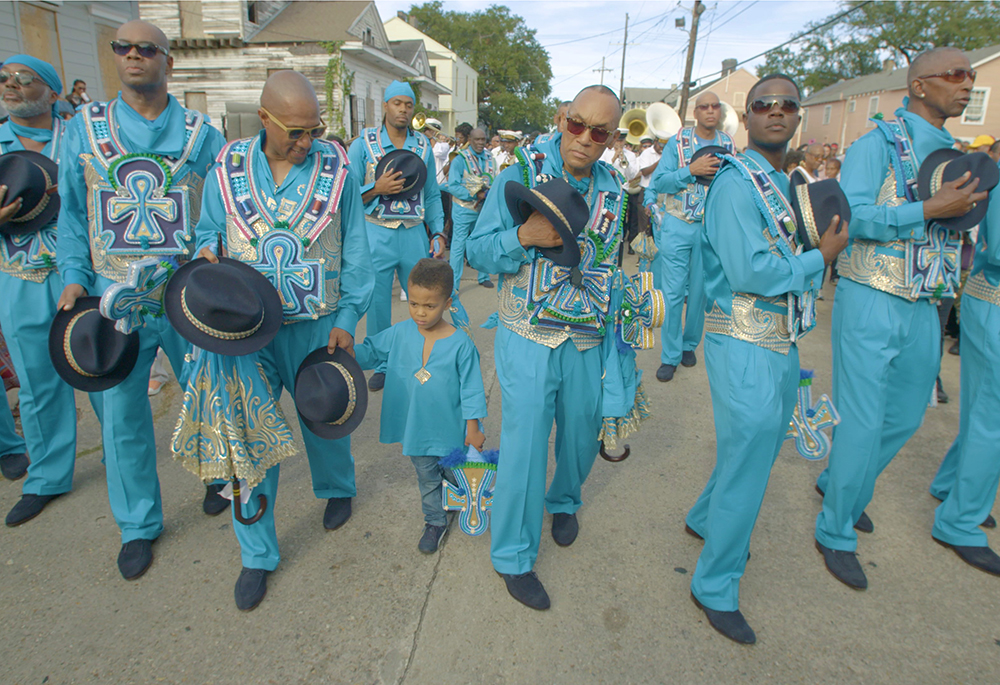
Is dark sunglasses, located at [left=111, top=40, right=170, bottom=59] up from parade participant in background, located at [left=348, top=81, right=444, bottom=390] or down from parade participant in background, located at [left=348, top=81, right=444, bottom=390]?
up

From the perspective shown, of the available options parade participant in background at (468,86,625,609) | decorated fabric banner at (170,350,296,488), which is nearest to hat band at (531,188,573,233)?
parade participant in background at (468,86,625,609)

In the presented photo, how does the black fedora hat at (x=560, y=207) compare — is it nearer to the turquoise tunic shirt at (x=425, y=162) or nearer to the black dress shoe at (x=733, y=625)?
the black dress shoe at (x=733, y=625)

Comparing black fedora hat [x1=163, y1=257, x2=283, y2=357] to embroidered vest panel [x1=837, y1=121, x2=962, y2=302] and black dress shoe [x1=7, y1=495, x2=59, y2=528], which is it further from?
embroidered vest panel [x1=837, y1=121, x2=962, y2=302]

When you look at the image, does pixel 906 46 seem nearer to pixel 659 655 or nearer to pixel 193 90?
pixel 193 90

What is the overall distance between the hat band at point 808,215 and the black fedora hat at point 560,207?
0.85 metres

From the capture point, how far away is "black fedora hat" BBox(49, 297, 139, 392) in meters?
2.60

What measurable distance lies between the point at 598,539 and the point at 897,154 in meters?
2.41

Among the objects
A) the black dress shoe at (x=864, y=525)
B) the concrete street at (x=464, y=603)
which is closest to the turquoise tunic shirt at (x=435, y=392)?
the concrete street at (x=464, y=603)

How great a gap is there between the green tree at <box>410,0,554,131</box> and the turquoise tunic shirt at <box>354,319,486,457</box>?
58443 mm

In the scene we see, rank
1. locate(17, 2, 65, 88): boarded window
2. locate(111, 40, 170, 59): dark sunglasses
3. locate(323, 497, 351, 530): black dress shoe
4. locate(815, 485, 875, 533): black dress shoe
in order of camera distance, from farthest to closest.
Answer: locate(17, 2, 65, 88): boarded window, locate(815, 485, 875, 533): black dress shoe, locate(323, 497, 351, 530): black dress shoe, locate(111, 40, 170, 59): dark sunglasses

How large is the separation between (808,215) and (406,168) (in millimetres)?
3377

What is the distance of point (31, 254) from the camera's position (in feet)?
10.7

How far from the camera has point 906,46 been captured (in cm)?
4759

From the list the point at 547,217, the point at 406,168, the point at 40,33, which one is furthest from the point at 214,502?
the point at 40,33
